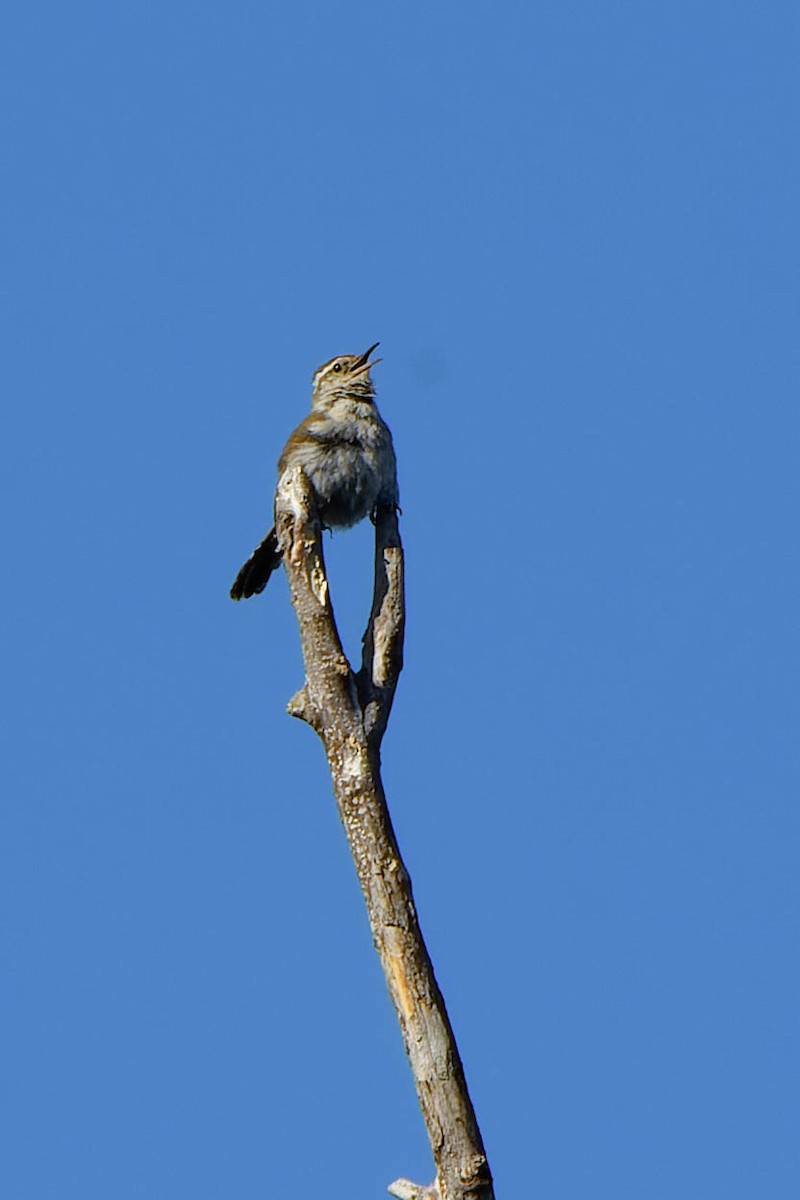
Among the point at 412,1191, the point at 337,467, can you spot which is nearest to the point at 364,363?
the point at 337,467

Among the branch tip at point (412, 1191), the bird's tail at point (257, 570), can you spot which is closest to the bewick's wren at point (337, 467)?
the bird's tail at point (257, 570)

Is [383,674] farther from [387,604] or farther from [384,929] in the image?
[384,929]

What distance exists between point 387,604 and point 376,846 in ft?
5.38

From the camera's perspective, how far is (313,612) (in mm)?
10234

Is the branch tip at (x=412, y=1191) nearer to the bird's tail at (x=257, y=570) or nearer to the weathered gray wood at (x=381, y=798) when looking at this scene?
the weathered gray wood at (x=381, y=798)

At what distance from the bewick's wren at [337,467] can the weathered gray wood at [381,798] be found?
0.83ft

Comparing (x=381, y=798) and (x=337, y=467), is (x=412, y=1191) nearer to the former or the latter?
(x=381, y=798)

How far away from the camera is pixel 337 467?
11.3m

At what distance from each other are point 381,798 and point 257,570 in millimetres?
2186

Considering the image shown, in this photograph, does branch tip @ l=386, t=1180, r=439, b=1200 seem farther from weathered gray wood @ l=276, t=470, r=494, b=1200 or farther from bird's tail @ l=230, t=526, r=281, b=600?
bird's tail @ l=230, t=526, r=281, b=600

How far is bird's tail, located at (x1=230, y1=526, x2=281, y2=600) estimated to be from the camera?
36.8ft

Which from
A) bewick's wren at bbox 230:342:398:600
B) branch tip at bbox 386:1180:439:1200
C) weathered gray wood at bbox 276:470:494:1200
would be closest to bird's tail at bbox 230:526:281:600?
bewick's wren at bbox 230:342:398:600

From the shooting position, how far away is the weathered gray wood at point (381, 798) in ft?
29.8

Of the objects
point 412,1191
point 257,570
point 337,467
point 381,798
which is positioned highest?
point 337,467
